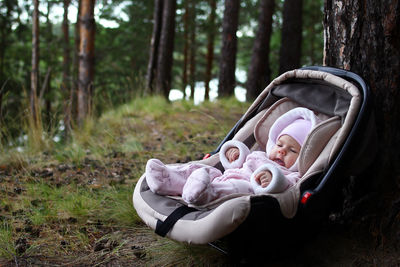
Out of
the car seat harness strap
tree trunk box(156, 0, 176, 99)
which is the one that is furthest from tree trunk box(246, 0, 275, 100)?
the car seat harness strap

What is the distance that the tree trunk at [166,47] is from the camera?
32.0ft

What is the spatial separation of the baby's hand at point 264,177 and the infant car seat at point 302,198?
17cm

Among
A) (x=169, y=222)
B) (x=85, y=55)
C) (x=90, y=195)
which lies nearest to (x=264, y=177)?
(x=169, y=222)

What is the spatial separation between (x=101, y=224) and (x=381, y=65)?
2462mm

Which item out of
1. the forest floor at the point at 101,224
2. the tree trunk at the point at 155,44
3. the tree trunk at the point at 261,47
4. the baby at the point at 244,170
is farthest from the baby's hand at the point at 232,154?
the tree trunk at the point at 155,44

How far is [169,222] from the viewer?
233 cm

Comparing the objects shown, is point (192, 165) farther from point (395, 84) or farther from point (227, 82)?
point (227, 82)

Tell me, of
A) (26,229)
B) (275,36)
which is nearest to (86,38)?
(26,229)

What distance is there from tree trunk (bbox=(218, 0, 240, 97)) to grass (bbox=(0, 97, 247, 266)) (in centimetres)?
308

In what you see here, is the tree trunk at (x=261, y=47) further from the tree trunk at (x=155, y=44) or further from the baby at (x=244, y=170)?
the baby at (x=244, y=170)

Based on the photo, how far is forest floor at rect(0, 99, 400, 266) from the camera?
267cm

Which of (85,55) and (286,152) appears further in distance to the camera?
(85,55)

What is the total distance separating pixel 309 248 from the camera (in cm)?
276

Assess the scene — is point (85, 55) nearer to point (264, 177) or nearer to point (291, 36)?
point (291, 36)
